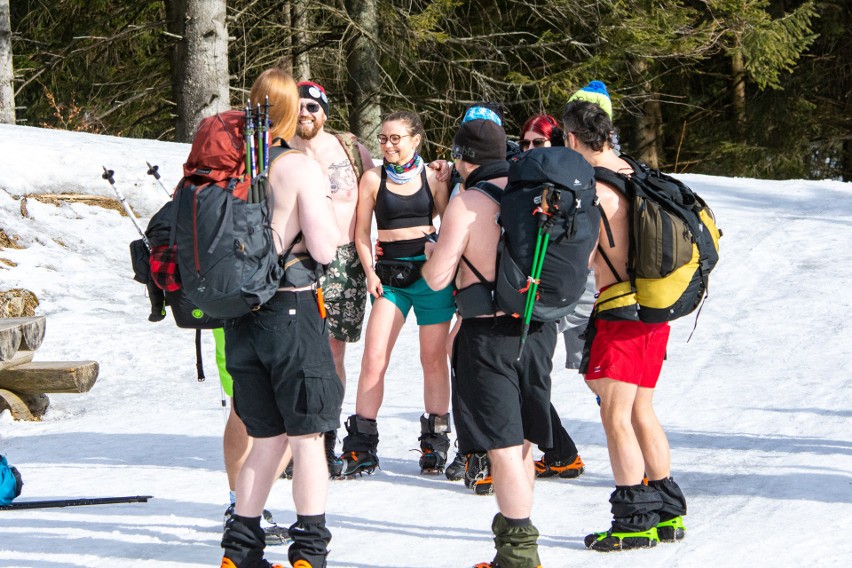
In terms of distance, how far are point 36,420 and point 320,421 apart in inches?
156

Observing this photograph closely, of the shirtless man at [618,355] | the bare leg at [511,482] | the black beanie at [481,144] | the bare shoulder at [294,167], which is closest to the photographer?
the bare shoulder at [294,167]

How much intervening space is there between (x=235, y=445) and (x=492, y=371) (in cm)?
124

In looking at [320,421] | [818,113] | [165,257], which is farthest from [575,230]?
[818,113]

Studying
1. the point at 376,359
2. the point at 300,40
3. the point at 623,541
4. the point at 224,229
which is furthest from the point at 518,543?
the point at 300,40

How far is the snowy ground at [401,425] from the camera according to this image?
459 centimetres

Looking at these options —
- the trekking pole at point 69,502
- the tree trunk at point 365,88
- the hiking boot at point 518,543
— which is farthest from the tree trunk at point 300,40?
the hiking boot at point 518,543

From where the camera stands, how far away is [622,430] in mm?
4430

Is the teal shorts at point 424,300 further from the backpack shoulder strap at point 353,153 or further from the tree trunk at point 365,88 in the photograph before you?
the tree trunk at point 365,88

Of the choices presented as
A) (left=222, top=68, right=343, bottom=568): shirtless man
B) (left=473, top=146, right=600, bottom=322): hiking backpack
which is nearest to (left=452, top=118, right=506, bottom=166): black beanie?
(left=473, top=146, right=600, bottom=322): hiking backpack

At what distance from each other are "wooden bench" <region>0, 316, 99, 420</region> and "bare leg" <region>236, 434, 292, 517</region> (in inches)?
134

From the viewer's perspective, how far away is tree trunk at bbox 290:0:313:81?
54.8ft

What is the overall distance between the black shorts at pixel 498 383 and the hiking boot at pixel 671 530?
85 cm

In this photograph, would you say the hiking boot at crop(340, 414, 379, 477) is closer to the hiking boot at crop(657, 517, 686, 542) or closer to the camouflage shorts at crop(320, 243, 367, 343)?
the camouflage shorts at crop(320, 243, 367, 343)

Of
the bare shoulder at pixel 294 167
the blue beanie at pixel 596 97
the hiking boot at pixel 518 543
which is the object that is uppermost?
the blue beanie at pixel 596 97
